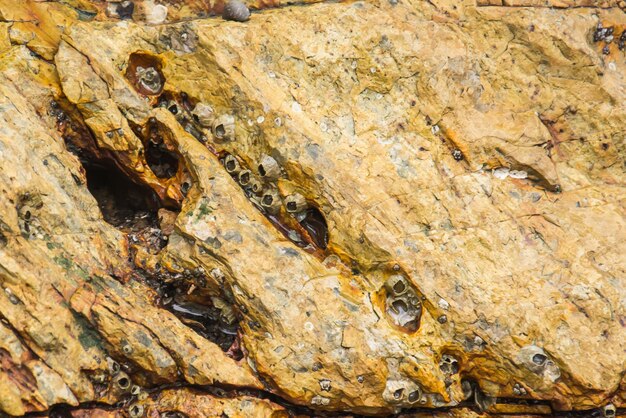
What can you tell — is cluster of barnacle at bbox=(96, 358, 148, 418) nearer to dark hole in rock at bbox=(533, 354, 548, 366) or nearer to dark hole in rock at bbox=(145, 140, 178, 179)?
dark hole in rock at bbox=(145, 140, 178, 179)

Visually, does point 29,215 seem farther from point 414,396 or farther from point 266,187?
point 414,396

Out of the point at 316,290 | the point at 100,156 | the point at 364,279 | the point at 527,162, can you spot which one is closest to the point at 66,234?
the point at 100,156

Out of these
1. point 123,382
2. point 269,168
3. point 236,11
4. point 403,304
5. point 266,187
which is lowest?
point 123,382

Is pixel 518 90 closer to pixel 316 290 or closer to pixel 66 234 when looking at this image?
pixel 316 290

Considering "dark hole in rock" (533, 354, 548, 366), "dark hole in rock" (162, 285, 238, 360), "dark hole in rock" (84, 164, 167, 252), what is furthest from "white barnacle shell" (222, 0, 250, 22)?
"dark hole in rock" (533, 354, 548, 366)

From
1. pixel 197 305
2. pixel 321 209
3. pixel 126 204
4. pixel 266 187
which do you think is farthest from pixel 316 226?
pixel 126 204

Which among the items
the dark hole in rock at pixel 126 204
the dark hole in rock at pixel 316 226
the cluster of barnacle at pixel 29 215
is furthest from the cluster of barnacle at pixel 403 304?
the cluster of barnacle at pixel 29 215
